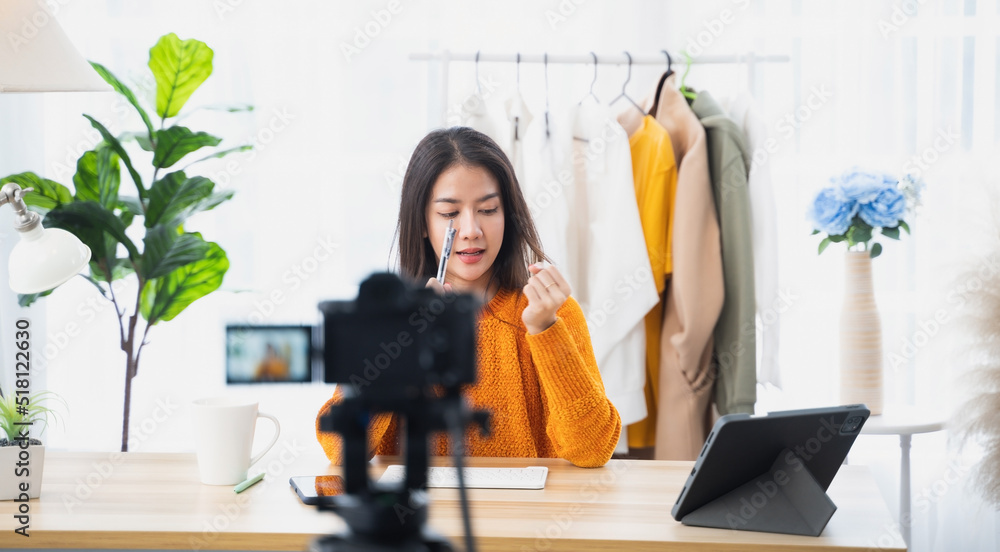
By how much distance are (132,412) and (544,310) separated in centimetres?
189

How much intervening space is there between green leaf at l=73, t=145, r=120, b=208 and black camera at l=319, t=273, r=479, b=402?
1.92 metres

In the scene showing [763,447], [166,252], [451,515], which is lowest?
[451,515]

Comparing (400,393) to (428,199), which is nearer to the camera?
(400,393)

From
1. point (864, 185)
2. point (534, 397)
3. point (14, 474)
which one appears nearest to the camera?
point (14, 474)

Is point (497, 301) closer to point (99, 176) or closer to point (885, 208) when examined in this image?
point (885, 208)

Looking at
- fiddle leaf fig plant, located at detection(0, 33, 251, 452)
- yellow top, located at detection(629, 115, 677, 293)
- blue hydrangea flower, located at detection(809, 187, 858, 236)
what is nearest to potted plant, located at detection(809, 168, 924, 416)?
blue hydrangea flower, located at detection(809, 187, 858, 236)

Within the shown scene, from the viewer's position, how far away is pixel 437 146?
167cm

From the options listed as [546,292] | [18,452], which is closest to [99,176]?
[18,452]

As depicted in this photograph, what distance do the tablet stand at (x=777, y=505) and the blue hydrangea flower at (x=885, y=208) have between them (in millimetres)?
1197

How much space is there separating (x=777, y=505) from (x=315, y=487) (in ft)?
2.13

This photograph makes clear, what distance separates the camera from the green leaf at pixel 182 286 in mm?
2221

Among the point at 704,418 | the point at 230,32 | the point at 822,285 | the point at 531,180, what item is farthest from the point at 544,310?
the point at 230,32

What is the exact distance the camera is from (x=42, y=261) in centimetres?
112

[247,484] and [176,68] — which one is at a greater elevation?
[176,68]
